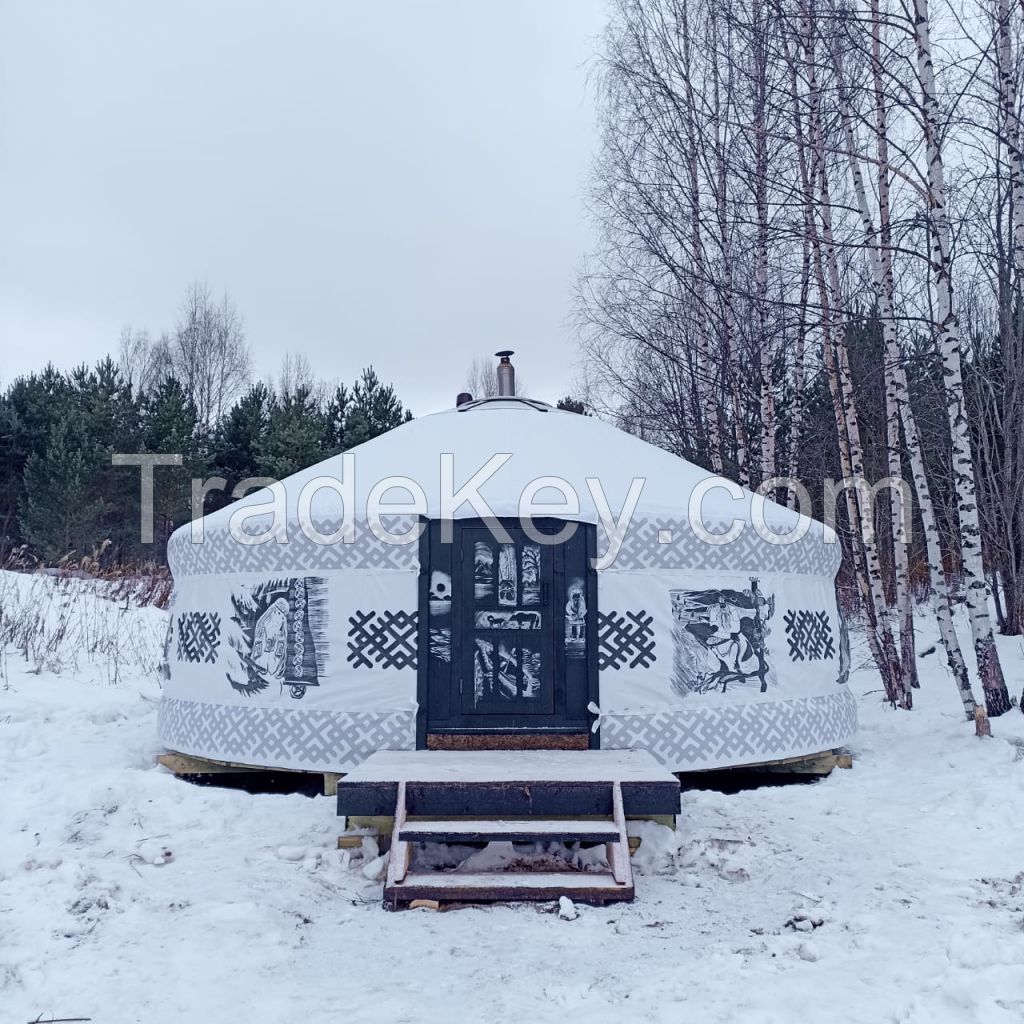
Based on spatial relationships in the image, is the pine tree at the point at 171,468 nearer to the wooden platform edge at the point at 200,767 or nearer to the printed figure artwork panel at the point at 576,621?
the wooden platform edge at the point at 200,767

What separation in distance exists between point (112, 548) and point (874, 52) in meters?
14.4

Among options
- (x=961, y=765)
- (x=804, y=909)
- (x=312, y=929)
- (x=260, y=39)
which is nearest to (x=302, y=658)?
(x=312, y=929)

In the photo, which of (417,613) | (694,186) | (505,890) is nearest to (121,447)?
(694,186)

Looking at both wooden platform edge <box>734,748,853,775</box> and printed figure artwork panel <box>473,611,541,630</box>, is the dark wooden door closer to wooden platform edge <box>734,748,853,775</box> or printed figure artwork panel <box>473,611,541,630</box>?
printed figure artwork panel <box>473,611,541,630</box>

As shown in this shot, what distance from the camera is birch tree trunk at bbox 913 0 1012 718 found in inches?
193

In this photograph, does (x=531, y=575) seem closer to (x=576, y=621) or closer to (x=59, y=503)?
(x=576, y=621)

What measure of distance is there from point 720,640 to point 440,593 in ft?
4.80

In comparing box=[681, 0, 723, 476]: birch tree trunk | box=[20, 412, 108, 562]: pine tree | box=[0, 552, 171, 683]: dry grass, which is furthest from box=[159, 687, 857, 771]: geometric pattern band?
box=[20, 412, 108, 562]: pine tree

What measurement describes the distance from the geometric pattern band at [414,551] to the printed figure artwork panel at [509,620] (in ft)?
1.39

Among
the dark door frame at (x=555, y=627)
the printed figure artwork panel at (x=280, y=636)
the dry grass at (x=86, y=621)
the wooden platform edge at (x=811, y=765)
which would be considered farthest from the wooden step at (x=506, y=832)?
the dry grass at (x=86, y=621)

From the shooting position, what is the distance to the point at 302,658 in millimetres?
4418

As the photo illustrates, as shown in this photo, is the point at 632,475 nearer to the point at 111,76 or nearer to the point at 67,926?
the point at 67,926

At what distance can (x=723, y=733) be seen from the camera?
14.5 feet

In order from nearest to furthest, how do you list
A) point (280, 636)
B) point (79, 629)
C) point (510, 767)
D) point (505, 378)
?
point (510, 767) → point (280, 636) → point (505, 378) → point (79, 629)
